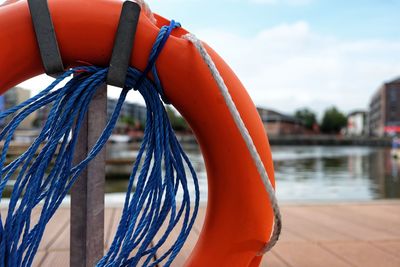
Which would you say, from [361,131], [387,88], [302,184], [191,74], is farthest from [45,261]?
[361,131]

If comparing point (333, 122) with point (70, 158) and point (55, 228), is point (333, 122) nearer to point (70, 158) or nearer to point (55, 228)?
point (55, 228)

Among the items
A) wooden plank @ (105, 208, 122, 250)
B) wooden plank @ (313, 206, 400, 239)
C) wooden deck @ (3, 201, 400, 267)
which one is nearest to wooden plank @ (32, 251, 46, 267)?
wooden deck @ (3, 201, 400, 267)

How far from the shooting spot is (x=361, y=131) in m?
72.1

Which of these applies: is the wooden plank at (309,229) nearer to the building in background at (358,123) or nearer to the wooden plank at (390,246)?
the wooden plank at (390,246)

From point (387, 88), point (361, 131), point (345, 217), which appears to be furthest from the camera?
point (361, 131)

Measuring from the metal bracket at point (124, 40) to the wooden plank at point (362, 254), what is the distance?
1.20 meters

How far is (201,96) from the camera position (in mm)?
1008

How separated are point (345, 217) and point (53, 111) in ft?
6.54

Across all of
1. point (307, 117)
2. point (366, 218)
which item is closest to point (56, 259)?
point (366, 218)

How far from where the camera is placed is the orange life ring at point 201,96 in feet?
3.16

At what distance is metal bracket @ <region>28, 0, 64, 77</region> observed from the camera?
0.95 metres

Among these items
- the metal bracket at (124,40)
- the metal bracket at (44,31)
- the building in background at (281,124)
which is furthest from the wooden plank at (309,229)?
the building in background at (281,124)

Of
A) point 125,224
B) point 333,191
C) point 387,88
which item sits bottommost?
point 333,191

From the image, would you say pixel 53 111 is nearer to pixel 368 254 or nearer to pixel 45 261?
pixel 45 261
